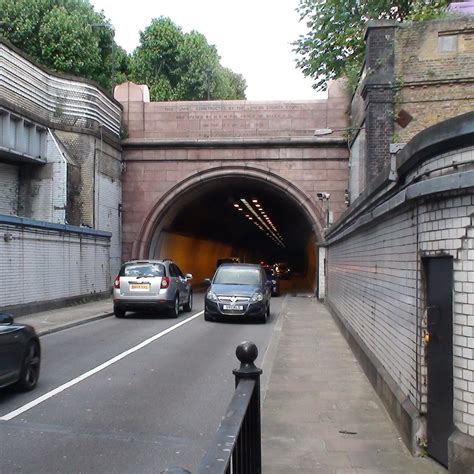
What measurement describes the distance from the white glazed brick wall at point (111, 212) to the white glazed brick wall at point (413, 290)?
52.8ft

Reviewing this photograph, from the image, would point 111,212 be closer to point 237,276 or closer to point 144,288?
point 144,288

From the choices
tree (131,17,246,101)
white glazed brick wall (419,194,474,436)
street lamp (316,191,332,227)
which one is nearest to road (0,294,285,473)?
white glazed brick wall (419,194,474,436)

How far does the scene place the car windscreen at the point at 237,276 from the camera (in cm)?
1686

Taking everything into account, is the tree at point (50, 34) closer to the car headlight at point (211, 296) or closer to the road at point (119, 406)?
the car headlight at point (211, 296)

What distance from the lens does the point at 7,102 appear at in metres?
18.2

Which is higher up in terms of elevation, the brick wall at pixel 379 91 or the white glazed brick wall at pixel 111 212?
the brick wall at pixel 379 91

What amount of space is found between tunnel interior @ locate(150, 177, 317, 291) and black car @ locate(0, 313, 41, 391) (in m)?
19.5

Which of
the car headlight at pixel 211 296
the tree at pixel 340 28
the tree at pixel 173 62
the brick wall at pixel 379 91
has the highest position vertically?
the tree at pixel 173 62

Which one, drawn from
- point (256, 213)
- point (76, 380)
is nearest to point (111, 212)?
point (76, 380)

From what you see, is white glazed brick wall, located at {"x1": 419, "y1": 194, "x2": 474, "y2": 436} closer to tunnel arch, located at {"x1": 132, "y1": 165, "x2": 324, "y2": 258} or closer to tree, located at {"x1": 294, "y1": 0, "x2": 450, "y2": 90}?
tree, located at {"x1": 294, "y1": 0, "x2": 450, "y2": 90}

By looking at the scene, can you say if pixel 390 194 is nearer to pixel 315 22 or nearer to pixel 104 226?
pixel 104 226

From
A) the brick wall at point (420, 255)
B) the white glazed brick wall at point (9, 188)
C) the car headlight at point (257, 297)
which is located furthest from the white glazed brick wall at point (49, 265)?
the brick wall at point (420, 255)

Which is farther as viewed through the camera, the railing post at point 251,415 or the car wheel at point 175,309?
the car wheel at point 175,309

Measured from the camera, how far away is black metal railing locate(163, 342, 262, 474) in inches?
89.8
